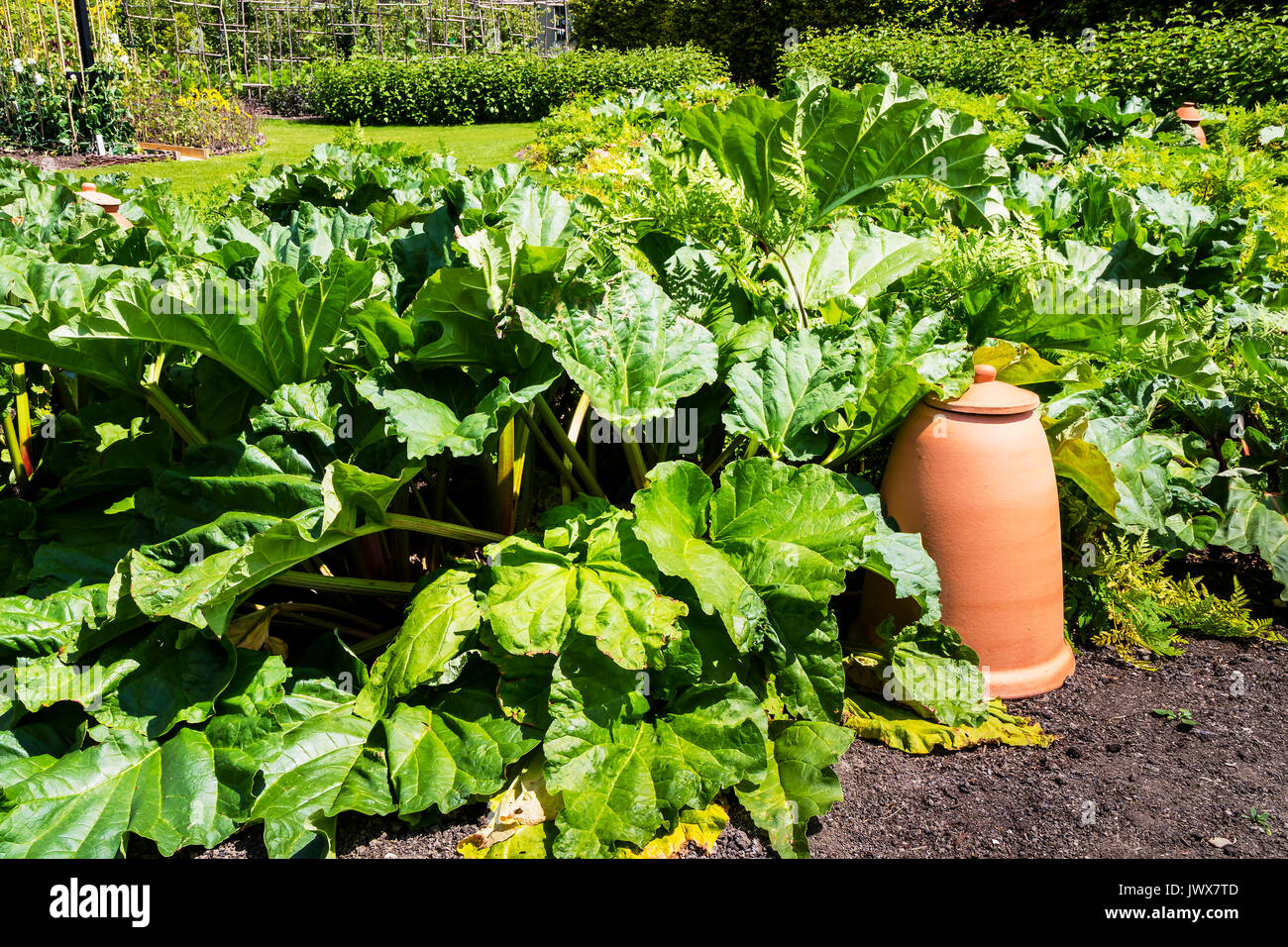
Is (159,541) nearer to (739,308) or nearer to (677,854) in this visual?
(677,854)

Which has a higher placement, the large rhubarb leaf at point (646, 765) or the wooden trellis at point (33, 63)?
the wooden trellis at point (33, 63)

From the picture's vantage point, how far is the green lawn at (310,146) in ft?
35.1

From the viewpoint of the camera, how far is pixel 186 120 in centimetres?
1290

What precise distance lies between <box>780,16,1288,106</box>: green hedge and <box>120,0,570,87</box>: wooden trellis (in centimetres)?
1233

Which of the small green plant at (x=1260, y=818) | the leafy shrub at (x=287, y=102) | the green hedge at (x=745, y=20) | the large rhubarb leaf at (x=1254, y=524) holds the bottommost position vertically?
the small green plant at (x=1260, y=818)

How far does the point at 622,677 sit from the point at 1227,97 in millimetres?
8780

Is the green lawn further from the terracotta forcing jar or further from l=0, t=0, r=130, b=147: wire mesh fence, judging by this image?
the terracotta forcing jar

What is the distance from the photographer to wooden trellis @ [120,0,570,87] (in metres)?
19.1

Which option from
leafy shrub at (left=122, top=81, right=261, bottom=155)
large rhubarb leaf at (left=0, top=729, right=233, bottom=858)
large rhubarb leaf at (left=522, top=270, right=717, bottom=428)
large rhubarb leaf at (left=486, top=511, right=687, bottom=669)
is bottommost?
large rhubarb leaf at (left=0, top=729, right=233, bottom=858)

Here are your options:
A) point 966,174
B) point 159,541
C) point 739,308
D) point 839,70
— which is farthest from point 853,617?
point 839,70

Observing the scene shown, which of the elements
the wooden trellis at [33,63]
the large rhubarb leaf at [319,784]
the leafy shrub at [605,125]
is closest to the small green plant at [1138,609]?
the large rhubarb leaf at [319,784]

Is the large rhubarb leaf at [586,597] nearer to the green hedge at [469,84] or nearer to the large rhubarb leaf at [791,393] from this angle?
the large rhubarb leaf at [791,393]

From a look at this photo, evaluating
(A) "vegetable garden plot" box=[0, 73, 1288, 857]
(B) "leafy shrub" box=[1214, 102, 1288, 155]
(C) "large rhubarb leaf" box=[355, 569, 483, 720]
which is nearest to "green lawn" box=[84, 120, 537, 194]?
(B) "leafy shrub" box=[1214, 102, 1288, 155]

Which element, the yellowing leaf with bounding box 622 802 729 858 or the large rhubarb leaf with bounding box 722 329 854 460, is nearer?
the yellowing leaf with bounding box 622 802 729 858
